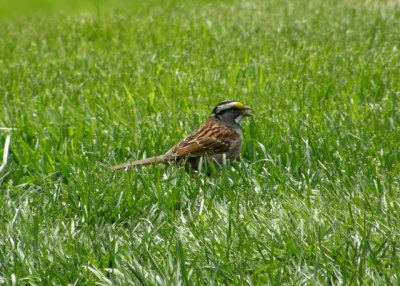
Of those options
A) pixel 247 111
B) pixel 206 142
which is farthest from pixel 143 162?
pixel 247 111

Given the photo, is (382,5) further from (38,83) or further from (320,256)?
(320,256)

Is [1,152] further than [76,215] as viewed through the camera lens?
Yes

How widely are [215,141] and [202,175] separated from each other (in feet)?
2.60

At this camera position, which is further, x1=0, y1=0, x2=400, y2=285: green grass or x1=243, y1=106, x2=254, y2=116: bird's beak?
x1=243, y1=106, x2=254, y2=116: bird's beak

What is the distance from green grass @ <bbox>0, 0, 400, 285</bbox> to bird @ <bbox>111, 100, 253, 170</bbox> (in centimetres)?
13

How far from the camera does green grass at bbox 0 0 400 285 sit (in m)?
5.02

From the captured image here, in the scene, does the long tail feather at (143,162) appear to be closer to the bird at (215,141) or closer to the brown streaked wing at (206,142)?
the bird at (215,141)

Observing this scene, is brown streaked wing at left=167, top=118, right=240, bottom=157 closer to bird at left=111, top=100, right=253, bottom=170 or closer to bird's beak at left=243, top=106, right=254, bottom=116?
bird at left=111, top=100, right=253, bottom=170

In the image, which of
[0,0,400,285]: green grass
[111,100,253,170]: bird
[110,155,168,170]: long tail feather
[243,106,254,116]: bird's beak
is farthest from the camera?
[243,106,254,116]: bird's beak

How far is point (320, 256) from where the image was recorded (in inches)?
193

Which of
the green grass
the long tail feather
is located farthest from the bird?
the green grass

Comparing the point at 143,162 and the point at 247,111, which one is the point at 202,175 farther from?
the point at 247,111

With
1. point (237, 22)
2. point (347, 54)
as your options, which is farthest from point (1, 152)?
point (237, 22)

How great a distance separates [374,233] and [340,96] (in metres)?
3.19
